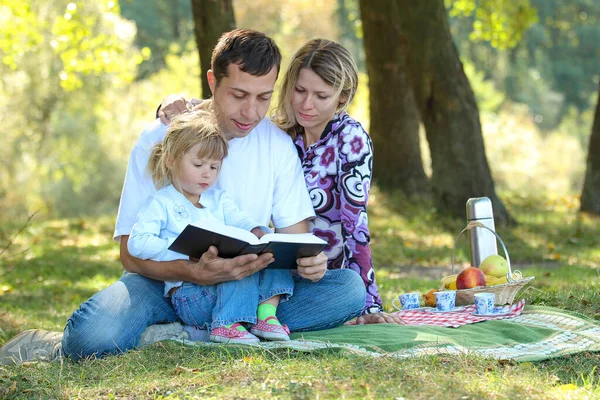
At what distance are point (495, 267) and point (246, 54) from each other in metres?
2.09

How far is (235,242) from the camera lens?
3.76m

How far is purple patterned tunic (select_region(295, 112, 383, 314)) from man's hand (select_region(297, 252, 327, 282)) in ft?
1.67

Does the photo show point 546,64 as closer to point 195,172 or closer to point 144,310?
point 195,172

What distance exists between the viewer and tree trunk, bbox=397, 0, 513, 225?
9.73 metres

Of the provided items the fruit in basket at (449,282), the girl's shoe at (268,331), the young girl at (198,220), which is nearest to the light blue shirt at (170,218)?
the young girl at (198,220)

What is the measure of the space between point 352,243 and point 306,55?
1084 mm

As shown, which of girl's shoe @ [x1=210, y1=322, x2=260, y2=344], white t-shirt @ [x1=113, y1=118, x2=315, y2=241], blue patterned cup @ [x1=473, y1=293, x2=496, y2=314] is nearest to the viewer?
girl's shoe @ [x1=210, y1=322, x2=260, y2=344]

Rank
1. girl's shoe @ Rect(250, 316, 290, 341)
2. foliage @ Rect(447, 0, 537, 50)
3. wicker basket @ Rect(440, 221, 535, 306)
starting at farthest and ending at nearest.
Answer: foliage @ Rect(447, 0, 537, 50) < wicker basket @ Rect(440, 221, 535, 306) < girl's shoe @ Rect(250, 316, 290, 341)

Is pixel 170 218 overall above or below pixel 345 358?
above

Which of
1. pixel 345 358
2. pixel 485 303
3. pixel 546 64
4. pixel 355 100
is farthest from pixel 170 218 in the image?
pixel 546 64

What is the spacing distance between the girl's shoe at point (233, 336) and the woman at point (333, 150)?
2.84 feet

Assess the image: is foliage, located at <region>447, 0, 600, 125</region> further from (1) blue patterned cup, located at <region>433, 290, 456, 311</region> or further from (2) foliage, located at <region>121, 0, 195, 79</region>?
(1) blue patterned cup, located at <region>433, 290, 456, 311</region>

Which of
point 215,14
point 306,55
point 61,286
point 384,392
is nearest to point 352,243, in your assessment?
Result: point 306,55

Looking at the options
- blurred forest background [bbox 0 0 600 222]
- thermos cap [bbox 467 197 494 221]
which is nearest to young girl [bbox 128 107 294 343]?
thermos cap [bbox 467 197 494 221]
